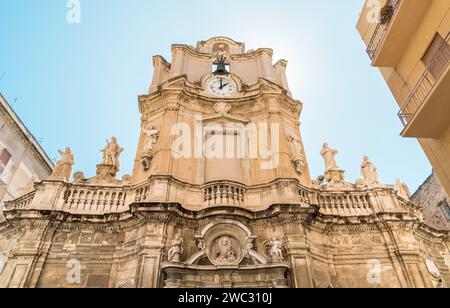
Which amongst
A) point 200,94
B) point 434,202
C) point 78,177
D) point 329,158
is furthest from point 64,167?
point 434,202

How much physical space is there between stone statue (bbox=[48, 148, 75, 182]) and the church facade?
6 cm

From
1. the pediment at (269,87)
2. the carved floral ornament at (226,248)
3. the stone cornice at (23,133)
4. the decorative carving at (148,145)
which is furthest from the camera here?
the stone cornice at (23,133)

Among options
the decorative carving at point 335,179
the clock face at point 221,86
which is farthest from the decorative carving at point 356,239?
the clock face at point 221,86

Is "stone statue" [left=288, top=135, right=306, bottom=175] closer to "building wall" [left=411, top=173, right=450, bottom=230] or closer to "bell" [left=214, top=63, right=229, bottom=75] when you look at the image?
"bell" [left=214, top=63, right=229, bottom=75]

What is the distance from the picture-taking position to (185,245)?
10.2m

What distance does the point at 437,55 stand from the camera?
25.6 ft

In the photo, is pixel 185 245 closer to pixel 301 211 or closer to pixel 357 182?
pixel 301 211

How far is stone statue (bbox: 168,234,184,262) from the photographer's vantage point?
9.32 meters

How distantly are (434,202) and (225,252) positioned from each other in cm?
1505

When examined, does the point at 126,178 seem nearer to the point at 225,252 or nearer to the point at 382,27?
the point at 225,252

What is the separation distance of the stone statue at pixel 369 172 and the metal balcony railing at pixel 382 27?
17.8 ft

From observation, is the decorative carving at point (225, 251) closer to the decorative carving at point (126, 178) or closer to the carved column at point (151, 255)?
the carved column at point (151, 255)

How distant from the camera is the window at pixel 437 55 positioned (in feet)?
24.6
